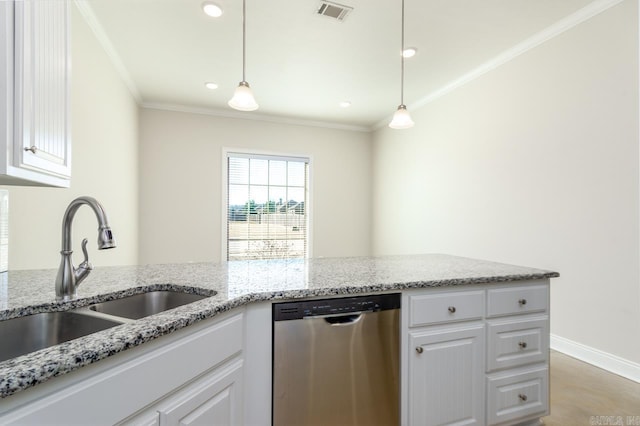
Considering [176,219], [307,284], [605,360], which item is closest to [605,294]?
[605,360]

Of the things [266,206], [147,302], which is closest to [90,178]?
[147,302]

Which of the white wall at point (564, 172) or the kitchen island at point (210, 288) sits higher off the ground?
the white wall at point (564, 172)

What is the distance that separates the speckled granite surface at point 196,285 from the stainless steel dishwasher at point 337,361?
0.09 metres

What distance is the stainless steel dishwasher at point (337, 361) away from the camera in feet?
4.46

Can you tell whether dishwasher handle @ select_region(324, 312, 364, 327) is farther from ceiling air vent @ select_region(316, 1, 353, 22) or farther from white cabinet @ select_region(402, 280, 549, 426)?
ceiling air vent @ select_region(316, 1, 353, 22)

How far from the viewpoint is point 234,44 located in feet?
9.71

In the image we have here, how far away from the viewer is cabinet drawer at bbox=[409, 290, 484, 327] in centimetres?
154

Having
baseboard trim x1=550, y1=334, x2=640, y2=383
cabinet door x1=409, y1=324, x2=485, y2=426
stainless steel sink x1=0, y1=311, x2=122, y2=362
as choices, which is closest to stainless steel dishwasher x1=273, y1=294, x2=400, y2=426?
cabinet door x1=409, y1=324, x2=485, y2=426

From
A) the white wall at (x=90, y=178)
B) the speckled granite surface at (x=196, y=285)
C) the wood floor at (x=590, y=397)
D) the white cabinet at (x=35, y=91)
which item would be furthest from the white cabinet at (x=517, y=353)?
the white wall at (x=90, y=178)

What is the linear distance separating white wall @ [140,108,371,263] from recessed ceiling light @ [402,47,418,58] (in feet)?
7.93

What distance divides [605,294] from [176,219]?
4.81 meters

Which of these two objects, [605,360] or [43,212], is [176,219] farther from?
[605,360]

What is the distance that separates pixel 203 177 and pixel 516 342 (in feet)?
14.1

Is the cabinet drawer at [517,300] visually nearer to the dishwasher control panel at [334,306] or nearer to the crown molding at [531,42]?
the dishwasher control panel at [334,306]
